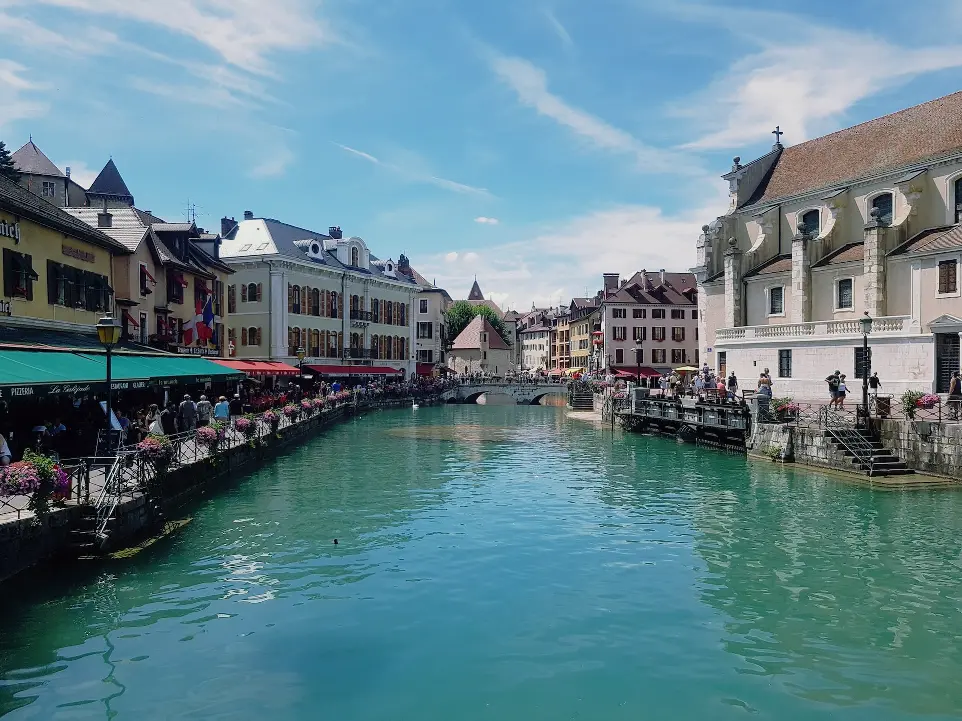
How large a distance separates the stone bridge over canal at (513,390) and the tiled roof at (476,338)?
3173 centimetres

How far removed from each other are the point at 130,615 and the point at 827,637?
36.7ft

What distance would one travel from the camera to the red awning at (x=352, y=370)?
213 feet

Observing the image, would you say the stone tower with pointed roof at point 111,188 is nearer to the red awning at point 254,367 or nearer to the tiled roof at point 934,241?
the red awning at point 254,367

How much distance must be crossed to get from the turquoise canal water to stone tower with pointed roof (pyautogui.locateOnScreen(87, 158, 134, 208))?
171ft

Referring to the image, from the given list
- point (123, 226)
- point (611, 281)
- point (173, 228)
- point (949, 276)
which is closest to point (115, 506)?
point (123, 226)

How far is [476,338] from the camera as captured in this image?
119875mm

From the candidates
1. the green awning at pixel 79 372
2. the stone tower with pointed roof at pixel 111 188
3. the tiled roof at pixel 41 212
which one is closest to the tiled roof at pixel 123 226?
the tiled roof at pixel 41 212

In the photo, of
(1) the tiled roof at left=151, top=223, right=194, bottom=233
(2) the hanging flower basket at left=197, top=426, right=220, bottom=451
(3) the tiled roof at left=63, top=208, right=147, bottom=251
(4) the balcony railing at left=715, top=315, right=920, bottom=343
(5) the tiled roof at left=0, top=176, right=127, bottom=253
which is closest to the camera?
(5) the tiled roof at left=0, top=176, right=127, bottom=253

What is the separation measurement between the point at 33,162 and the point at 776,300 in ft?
190

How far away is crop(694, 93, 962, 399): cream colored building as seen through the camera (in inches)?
1337

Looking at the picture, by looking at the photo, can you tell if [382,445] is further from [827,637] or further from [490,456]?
[827,637]

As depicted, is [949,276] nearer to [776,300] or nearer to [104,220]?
[776,300]

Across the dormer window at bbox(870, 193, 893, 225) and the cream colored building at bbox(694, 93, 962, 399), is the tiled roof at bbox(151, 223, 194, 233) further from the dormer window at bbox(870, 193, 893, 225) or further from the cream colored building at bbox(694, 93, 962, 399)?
the dormer window at bbox(870, 193, 893, 225)

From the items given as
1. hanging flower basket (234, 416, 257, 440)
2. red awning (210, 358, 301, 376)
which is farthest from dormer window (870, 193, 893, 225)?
red awning (210, 358, 301, 376)
